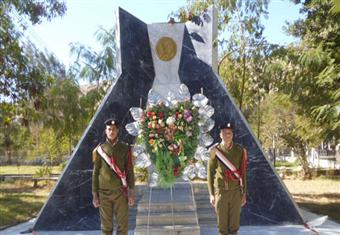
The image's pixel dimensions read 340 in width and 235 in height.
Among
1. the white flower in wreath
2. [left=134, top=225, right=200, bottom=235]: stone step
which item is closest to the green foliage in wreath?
the white flower in wreath

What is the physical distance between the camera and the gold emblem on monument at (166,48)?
27.4 ft

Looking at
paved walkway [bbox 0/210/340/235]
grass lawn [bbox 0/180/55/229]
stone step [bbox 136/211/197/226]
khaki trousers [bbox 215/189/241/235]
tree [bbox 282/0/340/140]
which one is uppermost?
tree [bbox 282/0/340/140]

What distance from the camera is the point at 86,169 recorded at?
7184mm

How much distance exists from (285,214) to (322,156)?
2601 cm

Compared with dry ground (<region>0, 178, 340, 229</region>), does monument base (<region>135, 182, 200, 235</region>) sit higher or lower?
higher

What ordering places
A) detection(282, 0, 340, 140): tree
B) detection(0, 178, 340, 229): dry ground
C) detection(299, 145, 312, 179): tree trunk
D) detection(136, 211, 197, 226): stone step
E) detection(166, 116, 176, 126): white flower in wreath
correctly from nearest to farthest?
detection(166, 116, 176, 126): white flower in wreath
detection(136, 211, 197, 226): stone step
detection(282, 0, 340, 140): tree
detection(0, 178, 340, 229): dry ground
detection(299, 145, 312, 179): tree trunk

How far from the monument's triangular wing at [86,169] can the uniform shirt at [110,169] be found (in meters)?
2.15

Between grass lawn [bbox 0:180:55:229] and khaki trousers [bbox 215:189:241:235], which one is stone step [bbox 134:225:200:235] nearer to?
khaki trousers [bbox 215:189:241:235]

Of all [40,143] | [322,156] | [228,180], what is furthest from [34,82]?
[322,156]

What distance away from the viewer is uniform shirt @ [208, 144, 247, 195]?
5.01 metres

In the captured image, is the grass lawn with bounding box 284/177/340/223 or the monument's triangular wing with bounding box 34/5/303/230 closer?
the monument's triangular wing with bounding box 34/5/303/230

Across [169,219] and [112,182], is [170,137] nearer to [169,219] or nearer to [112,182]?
[112,182]

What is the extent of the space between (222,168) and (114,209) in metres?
1.25

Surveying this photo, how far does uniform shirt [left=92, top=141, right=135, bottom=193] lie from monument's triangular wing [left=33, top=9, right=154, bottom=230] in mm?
2154
